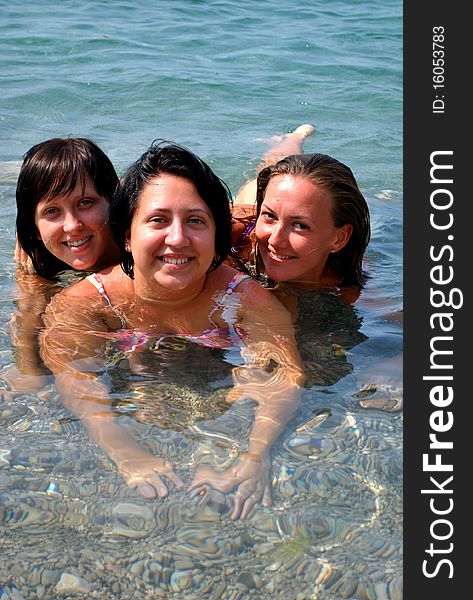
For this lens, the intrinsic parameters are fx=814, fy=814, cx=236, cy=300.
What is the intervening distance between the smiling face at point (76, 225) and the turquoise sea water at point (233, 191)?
1.79 ft

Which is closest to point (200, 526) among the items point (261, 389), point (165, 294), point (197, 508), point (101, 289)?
point (197, 508)

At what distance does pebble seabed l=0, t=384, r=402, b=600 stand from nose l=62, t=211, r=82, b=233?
115 cm

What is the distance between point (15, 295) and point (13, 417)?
139cm

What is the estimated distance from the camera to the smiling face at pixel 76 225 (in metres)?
4.22

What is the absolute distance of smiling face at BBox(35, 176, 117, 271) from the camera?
422cm

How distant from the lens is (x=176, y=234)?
3643 mm

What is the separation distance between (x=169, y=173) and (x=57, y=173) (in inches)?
30.1

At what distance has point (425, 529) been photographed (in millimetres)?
2832

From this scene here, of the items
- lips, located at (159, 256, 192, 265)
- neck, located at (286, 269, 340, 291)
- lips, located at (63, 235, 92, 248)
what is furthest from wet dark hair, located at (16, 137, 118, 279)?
neck, located at (286, 269, 340, 291)

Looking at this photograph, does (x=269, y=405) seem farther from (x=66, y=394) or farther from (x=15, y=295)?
(x=15, y=295)

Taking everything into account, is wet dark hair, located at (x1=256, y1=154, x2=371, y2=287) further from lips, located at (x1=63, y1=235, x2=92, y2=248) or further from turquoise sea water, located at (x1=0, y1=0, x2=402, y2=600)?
lips, located at (x1=63, y1=235, x2=92, y2=248)

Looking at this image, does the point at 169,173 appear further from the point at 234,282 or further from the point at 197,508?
the point at 197,508

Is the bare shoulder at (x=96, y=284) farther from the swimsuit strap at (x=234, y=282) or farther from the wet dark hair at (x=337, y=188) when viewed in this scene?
the wet dark hair at (x=337, y=188)

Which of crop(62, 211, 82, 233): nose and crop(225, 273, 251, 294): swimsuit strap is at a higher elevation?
crop(62, 211, 82, 233): nose
